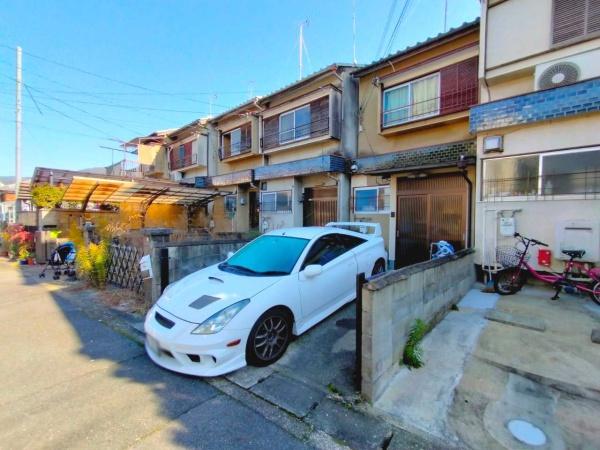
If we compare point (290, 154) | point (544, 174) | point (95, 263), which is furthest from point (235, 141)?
point (544, 174)

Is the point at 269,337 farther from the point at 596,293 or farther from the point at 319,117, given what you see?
the point at 319,117

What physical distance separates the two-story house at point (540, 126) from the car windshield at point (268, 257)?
4.36 metres

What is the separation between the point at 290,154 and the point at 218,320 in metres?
9.03

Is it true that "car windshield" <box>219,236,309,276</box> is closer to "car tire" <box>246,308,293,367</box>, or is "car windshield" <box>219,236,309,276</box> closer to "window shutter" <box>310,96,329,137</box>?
"car tire" <box>246,308,293,367</box>

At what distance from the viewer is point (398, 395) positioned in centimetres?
285

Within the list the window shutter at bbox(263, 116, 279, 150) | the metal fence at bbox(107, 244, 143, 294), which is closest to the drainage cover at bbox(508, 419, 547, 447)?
the metal fence at bbox(107, 244, 143, 294)

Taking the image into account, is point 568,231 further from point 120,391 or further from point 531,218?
point 120,391

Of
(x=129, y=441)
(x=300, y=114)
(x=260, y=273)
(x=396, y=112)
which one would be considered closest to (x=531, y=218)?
(x=396, y=112)

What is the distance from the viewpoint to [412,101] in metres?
8.38

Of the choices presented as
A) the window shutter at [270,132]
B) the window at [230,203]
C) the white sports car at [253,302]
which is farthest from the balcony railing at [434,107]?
the window at [230,203]

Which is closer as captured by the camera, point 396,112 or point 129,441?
point 129,441

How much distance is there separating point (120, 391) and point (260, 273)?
191 cm

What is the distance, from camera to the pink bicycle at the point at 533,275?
4.98 m

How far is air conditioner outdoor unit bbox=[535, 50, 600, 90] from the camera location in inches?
204
